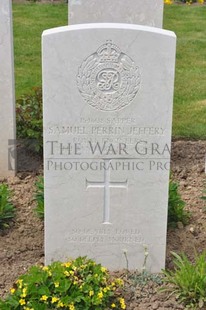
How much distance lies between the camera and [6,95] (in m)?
5.83

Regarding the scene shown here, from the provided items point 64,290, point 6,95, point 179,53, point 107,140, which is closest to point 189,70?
point 179,53

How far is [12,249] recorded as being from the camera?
4855mm

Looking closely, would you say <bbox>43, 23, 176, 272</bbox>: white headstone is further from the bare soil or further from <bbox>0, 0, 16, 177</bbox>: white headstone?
<bbox>0, 0, 16, 177</bbox>: white headstone

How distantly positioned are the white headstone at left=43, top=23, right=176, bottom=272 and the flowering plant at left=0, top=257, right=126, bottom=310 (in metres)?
0.35

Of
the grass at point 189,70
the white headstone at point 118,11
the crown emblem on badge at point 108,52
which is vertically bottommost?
the grass at point 189,70

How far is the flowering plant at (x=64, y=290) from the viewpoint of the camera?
3.94 meters

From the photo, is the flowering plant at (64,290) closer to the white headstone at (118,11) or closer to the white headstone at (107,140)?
the white headstone at (107,140)

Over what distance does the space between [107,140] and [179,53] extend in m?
6.58

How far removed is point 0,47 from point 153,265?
8.10ft

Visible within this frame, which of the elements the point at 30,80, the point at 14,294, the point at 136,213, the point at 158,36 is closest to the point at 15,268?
the point at 14,294

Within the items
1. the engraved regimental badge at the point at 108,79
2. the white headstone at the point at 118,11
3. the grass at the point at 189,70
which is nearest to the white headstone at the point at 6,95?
the white headstone at the point at 118,11

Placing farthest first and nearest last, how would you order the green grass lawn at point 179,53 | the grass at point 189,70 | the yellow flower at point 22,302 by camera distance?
the green grass lawn at point 179,53, the grass at point 189,70, the yellow flower at point 22,302

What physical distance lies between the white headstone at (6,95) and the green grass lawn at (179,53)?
2.03 m

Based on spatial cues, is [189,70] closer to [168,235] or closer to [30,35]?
[30,35]
